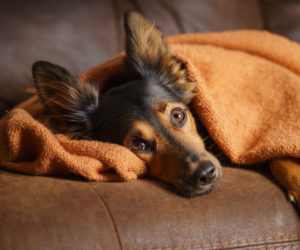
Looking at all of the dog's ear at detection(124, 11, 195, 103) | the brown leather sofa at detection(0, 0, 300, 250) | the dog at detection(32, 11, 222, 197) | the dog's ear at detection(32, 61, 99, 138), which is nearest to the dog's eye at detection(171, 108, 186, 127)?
the dog at detection(32, 11, 222, 197)

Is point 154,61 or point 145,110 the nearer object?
point 145,110

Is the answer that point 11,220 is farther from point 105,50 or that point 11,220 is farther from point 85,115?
point 105,50

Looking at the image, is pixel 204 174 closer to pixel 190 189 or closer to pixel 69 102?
pixel 190 189

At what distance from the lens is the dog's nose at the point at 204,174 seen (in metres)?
1.33

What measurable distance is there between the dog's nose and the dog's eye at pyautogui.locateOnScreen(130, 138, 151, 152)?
0.30 meters

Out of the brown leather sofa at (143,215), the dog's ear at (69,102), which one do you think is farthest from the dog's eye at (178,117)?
the dog's ear at (69,102)

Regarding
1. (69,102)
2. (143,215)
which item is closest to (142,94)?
(69,102)

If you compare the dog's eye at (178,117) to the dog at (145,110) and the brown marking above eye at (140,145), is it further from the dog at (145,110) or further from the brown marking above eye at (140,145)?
the brown marking above eye at (140,145)

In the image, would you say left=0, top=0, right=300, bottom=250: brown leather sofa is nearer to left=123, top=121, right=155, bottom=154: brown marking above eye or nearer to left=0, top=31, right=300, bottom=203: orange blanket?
left=0, top=31, right=300, bottom=203: orange blanket

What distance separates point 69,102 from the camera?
5.93ft

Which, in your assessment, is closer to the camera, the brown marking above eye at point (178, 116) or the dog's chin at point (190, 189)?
the dog's chin at point (190, 189)

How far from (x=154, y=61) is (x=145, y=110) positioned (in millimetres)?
394

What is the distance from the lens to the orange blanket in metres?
1.39

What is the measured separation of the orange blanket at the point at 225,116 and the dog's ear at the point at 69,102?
0.38 feet
